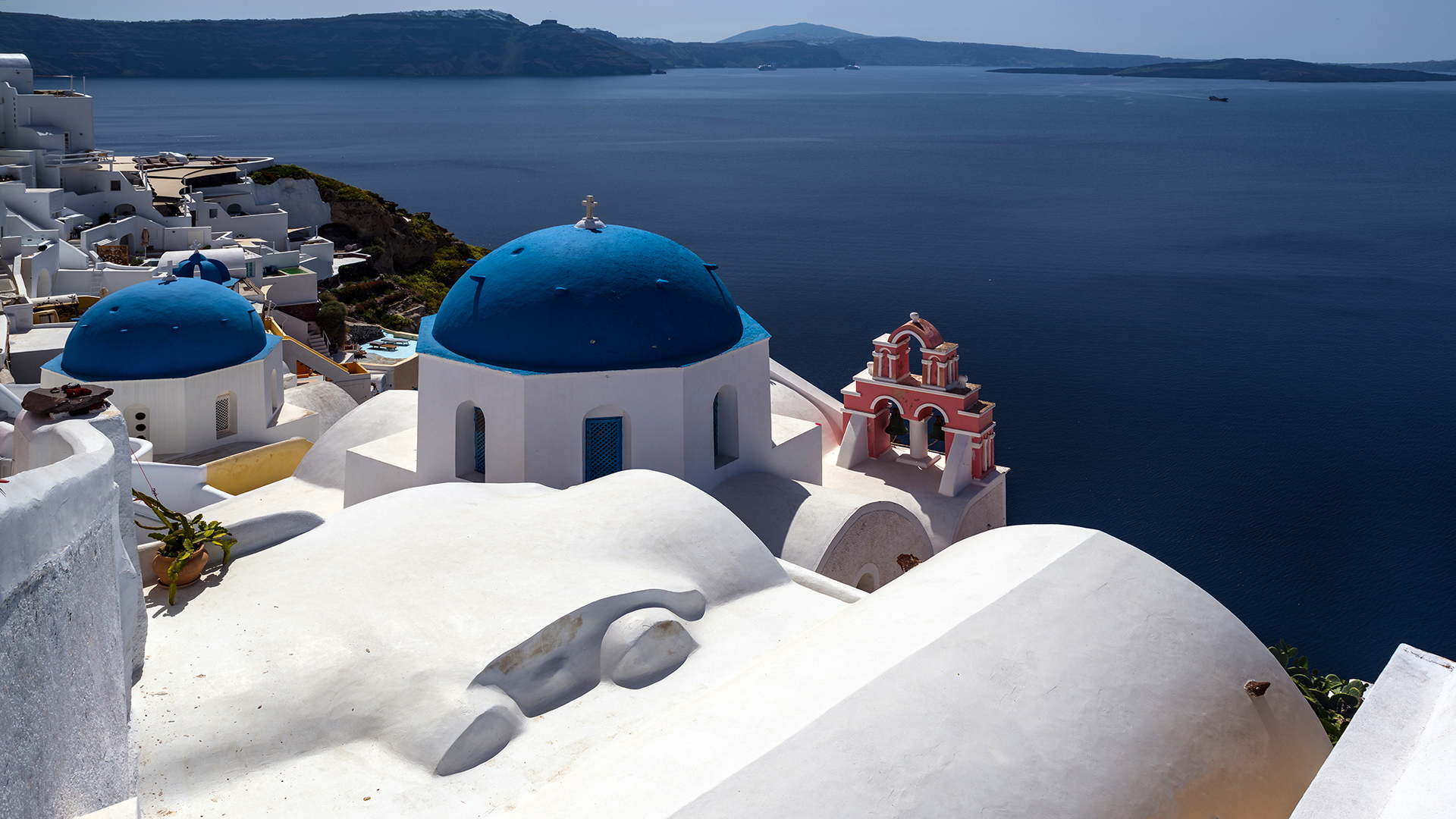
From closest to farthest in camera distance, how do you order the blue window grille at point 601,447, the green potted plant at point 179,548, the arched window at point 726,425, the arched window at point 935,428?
the green potted plant at point 179,548, the blue window grille at point 601,447, the arched window at point 726,425, the arched window at point 935,428

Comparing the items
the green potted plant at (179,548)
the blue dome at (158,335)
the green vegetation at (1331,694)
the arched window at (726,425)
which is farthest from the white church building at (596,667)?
the green vegetation at (1331,694)

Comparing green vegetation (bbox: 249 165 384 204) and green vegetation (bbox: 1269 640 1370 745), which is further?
green vegetation (bbox: 249 165 384 204)

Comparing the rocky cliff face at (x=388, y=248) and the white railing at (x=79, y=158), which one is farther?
the rocky cliff face at (x=388, y=248)

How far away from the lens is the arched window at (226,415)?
68.4 feet

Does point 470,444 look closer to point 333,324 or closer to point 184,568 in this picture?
point 184,568

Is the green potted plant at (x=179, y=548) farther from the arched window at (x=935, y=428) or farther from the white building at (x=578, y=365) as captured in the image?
the arched window at (x=935, y=428)

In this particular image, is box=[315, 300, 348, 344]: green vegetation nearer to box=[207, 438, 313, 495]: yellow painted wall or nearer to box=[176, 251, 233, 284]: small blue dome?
box=[176, 251, 233, 284]: small blue dome

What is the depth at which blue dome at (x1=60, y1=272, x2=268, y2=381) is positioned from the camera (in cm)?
1942

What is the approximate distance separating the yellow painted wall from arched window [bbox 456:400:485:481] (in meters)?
6.26

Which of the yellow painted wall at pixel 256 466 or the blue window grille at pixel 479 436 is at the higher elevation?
the blue window grille at pixel 479 436

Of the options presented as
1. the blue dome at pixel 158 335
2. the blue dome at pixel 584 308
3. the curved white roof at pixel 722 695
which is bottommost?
the curved white roof at pixel 722 695

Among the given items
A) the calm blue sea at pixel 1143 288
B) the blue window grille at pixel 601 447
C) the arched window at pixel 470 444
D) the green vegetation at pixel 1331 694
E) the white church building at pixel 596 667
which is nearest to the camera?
the white church building at pixel 596 667

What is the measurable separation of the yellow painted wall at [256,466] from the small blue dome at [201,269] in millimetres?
9081

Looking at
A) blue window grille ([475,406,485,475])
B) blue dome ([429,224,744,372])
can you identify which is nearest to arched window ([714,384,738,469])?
blue dome ([429,224,744,372])
